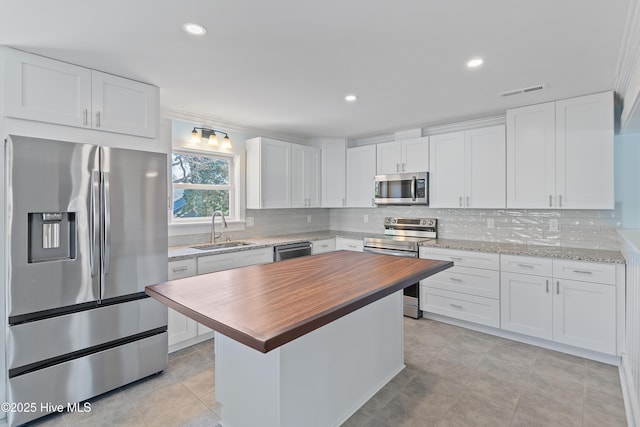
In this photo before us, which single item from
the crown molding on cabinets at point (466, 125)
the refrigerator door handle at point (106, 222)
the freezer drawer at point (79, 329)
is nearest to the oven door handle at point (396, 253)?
the crown molding on cabinets at point (466, 125)

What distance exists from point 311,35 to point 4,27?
1.80 metres

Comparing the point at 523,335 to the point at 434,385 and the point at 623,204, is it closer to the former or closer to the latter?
the point at 434,385

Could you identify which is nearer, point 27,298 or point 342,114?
point 27,298

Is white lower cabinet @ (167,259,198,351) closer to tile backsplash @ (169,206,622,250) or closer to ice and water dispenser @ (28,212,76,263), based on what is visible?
tile backsplash @ (169,206,622,250)

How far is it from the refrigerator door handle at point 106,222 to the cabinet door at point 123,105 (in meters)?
0.53

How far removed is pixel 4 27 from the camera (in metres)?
1.81

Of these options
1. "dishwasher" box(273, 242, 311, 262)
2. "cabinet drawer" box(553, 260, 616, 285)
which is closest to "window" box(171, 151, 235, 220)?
"dishwasher" box(273, 242, 311, 262)

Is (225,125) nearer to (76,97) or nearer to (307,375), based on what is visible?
(76,97)

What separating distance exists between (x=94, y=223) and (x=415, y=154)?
11.7ft

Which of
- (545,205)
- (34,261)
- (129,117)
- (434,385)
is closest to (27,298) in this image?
(34,261)

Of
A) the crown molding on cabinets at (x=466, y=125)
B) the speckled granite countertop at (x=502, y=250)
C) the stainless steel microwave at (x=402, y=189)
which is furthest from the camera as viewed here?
the stainless steel microwave at (x=402, y=189)

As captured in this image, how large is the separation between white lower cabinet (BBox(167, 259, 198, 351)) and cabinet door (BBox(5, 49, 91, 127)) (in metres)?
1.37

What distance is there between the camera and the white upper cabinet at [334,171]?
4820 millimetres

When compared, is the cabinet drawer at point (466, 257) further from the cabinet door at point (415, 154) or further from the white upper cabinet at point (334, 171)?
the white upper cabinet at point (334, 171)
